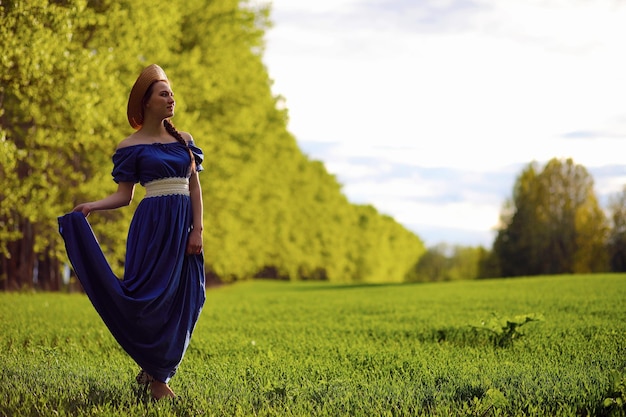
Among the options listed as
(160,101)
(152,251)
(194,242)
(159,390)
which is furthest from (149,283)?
(160,101)

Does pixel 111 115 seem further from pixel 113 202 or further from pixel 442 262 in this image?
pixel 442 262

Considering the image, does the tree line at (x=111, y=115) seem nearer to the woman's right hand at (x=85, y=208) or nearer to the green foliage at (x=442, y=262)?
the woman's right hand at (x=85, y=208)

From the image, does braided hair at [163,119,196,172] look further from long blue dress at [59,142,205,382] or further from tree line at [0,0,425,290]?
tree line at [0,0,425,290]

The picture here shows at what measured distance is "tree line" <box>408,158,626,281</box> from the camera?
49344 millimetres

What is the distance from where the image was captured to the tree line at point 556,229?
4934cm

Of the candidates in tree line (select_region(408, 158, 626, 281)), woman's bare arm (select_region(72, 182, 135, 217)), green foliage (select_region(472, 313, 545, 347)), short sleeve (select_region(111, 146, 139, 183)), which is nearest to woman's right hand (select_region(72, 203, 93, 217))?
woman's bare arm (select_region(72, 182, 135, 217))

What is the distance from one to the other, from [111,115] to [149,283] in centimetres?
1049

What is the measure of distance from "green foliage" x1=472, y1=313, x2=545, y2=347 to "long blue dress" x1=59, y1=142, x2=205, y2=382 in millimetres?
4608

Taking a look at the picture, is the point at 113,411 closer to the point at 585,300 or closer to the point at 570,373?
the point at 570,373

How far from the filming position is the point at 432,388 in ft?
20.2

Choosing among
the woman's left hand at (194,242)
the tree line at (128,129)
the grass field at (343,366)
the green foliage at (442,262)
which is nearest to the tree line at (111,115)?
the tree line at (128,129)

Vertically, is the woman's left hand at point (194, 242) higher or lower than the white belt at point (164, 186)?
lower

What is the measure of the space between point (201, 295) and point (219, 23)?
17564mm

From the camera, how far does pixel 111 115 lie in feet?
50.4
